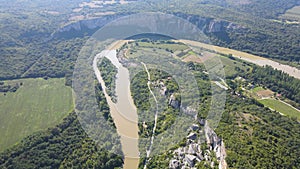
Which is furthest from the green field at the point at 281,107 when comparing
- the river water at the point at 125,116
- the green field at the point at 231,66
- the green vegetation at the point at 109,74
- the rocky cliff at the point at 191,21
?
the rocky cliff at the point at 191,21

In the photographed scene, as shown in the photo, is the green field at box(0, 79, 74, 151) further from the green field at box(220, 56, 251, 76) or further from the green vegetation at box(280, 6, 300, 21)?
the green vegetation at box(280, 6, 300, 21)

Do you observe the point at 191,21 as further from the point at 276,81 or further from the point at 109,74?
the point at 109,74

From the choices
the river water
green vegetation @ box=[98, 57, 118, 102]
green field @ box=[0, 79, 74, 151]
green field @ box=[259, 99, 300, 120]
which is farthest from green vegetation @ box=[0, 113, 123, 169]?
green field @ box=[259, 99, 300, 120]

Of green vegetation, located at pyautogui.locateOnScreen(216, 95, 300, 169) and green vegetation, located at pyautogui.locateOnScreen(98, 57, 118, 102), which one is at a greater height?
green vegetation, located at pyautogui.locateOnScreen(216, 95, 300, 169)

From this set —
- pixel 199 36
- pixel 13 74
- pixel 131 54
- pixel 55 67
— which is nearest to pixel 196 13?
pixel 199 36

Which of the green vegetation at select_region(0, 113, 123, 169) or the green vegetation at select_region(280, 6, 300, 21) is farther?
the green vegetation at select_region(280, 6, 300, 21)

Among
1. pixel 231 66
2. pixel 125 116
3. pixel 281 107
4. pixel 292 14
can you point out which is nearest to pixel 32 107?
pixel 125 116

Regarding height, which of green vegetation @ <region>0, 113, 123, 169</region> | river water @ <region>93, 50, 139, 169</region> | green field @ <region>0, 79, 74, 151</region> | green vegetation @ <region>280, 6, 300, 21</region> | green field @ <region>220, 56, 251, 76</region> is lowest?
green field @ <region>0, 79, 74, 151</region>
